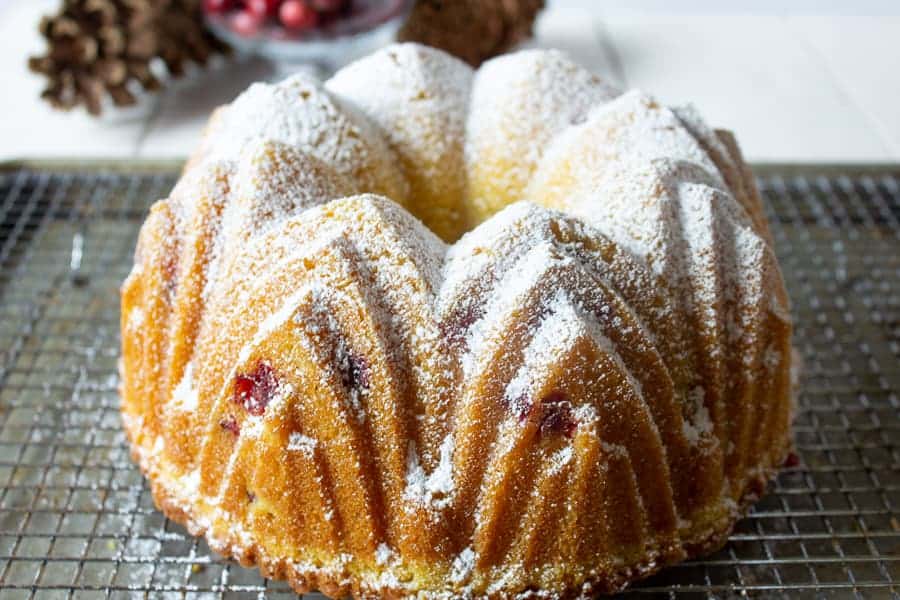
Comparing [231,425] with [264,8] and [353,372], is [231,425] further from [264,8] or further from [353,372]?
[264,8]

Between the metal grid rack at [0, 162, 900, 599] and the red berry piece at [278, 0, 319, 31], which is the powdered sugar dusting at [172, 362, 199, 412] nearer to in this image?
the metal grid rack at [0, 162, 900, 599]

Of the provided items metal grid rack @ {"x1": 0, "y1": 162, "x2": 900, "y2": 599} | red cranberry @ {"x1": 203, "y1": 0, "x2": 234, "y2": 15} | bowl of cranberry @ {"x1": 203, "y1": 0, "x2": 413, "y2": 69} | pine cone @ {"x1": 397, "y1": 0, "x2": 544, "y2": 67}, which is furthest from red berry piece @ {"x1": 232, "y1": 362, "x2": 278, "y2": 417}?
pine cone @ {"x1": 397, "y1": 0, "x2": 544, "y2": 67}

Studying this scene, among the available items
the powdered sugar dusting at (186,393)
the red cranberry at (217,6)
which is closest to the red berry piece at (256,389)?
the powdered sugar dusting at (186,393)

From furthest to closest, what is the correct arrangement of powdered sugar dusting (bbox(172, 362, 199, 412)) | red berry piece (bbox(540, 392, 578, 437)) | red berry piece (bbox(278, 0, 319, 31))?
red berry piece (bbox(278, 0, 319, 31)), powdered sugar dusting (bbox(172, 362, 199, 412)), red berry piece (bbox(540, 392, 578, 437))

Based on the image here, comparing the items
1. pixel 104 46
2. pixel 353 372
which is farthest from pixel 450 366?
pixel 104 46

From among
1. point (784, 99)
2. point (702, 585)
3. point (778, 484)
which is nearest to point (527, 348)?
point (702, 585)

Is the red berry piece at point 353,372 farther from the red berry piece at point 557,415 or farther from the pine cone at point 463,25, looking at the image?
the pine cone at point 463,25

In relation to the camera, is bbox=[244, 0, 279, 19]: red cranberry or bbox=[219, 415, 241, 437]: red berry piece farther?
bbox=[244, 0, 279, 19]: red cranberry
